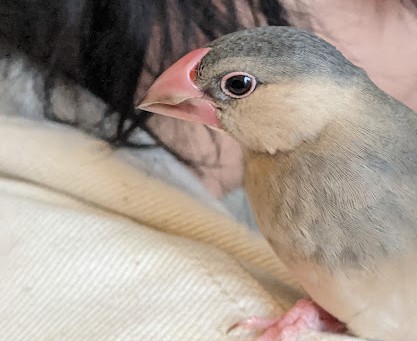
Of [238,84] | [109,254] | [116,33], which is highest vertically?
[238,84]

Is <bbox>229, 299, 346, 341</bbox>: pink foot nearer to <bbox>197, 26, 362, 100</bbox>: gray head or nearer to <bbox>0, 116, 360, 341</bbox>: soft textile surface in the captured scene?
<bbox>0, 116, 360, 341</bbox>: soft textile surface

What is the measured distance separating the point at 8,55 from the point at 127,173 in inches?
6.1

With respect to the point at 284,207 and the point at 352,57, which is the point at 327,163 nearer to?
the point at 284,207

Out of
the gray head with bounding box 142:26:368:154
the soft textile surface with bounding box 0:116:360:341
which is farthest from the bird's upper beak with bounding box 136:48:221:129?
the soft textile surface with bounding box 0:116:360:341

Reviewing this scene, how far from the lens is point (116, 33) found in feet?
2.15

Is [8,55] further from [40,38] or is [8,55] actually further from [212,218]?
[212,218]

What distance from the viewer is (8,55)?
709mm

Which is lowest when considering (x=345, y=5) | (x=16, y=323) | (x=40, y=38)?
(x=16, y=323)

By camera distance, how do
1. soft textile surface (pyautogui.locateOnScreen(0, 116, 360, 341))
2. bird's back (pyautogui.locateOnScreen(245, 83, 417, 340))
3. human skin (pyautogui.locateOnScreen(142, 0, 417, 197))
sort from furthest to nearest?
human skin (pyautogui.locateOnScreen(142, 0, 417, 197)), soft textile surface (pyautogui.locateOnScreen(0, 116, 360, 341)), bird's back (pyautogui.locateOnScreen(245, 83, 417, 340))

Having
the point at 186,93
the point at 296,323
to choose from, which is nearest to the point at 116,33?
the point at 186,93

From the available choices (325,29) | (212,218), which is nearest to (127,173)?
(212,218)

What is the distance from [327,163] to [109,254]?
0.74 ft

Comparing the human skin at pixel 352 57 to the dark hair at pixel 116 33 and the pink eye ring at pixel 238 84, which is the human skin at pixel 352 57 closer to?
the dark hair at pixel 116 33

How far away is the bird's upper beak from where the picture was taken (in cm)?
51
